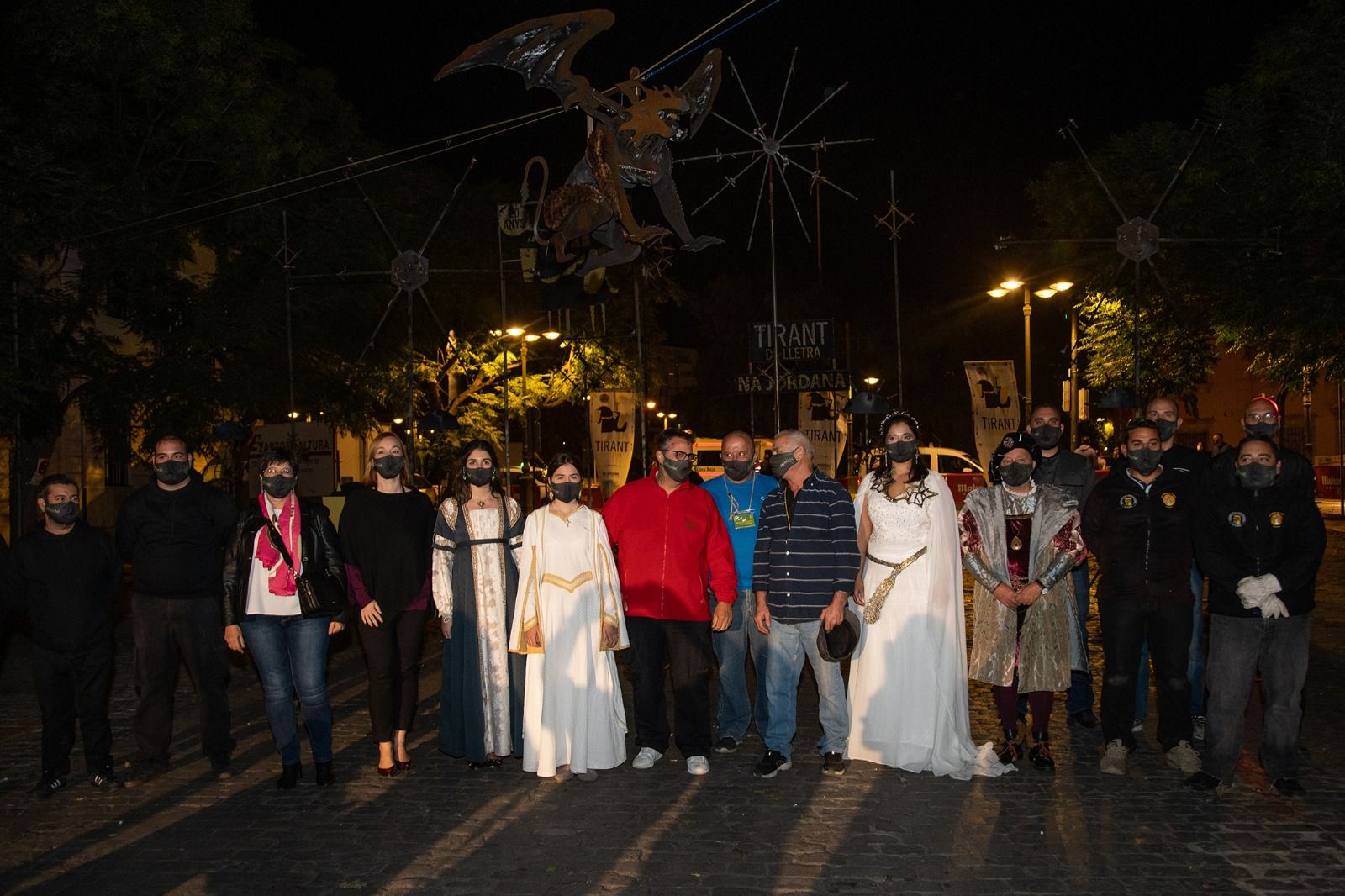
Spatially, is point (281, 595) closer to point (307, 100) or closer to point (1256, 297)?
point (1256, 297)

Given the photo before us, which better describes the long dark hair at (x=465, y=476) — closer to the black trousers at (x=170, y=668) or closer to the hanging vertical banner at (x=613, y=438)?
the black trousers at (x=170, y=668)

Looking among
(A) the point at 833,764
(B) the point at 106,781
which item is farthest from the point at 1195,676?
(B) the point at 106,781

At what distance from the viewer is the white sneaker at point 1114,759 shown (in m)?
6.77

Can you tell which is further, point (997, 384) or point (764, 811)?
point (997, 384)

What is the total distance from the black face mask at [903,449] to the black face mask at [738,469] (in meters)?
1.06

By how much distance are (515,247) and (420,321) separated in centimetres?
288

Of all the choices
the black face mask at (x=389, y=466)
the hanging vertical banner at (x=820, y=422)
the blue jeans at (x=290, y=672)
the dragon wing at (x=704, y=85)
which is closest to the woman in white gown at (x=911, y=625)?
the black face mask at (x=389, y=466)

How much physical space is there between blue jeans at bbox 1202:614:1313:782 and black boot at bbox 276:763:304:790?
5.15m

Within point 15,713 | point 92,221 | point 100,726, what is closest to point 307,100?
point 92,221

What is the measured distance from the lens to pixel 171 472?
7109 millimetres

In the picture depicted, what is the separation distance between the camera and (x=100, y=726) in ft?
22.8

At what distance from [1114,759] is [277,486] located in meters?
5.15

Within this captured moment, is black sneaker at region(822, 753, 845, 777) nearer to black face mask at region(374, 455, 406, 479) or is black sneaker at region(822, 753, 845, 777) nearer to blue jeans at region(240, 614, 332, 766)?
blue jeans at region(240, 614, 332, 766)

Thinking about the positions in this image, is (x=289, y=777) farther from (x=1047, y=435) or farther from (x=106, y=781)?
(x=1047, y=435)
